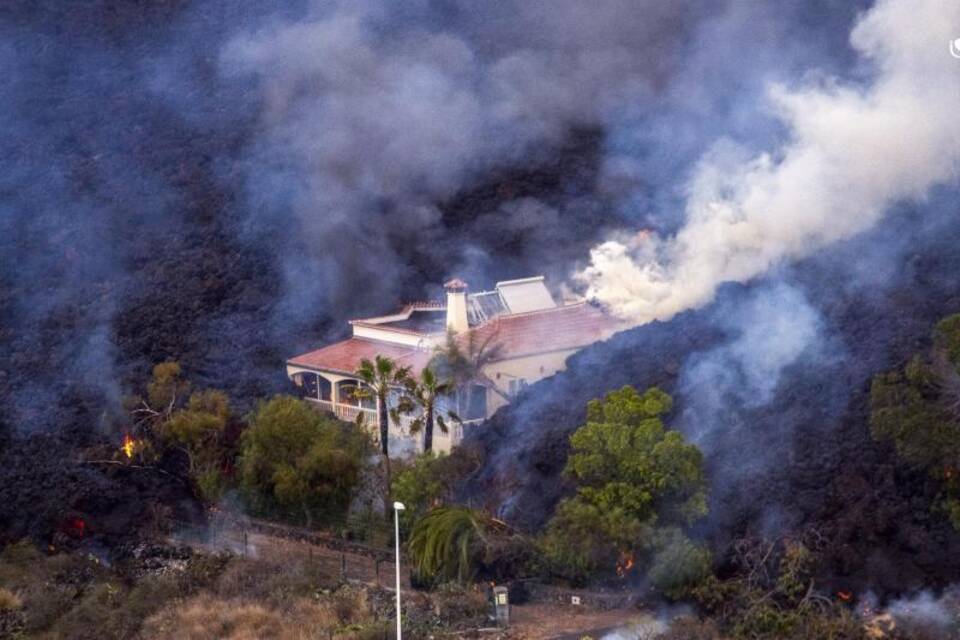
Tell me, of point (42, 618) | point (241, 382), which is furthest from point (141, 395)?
point (42, 618)

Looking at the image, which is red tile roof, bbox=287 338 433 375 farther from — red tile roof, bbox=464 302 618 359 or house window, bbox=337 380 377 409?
red tile roof, bbox=464 302 618 359

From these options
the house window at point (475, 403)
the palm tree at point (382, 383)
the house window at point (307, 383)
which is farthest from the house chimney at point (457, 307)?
the house window at point (307, 383)

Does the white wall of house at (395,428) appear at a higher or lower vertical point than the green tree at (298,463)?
higher

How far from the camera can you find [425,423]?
2998 centimetres

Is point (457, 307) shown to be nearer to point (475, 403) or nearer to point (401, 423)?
point (475, 403)

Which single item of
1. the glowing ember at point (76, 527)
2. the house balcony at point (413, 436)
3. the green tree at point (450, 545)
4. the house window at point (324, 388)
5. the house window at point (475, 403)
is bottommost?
the green tree at point (450, 545)

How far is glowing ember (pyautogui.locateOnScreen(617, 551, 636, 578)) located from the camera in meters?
24.3

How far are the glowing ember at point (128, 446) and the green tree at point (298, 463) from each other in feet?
9.50

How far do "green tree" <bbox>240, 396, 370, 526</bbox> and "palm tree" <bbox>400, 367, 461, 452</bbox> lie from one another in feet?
3.69

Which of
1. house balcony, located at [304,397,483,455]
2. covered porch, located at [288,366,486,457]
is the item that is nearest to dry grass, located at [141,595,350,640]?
covered porch, located at [288,366,486,457]

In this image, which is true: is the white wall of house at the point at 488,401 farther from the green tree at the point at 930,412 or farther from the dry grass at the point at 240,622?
the green tree at the point at 930,412

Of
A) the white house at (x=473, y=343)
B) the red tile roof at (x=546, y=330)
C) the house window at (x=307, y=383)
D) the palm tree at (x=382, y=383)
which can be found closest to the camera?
the palm tree at (x=382, y=383)

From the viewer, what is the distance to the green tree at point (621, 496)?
23969 millimetres

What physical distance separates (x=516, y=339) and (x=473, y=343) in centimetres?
132
